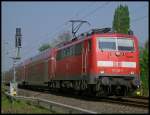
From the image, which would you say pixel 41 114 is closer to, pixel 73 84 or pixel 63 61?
pixel 73 84

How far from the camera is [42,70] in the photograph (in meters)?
40.5

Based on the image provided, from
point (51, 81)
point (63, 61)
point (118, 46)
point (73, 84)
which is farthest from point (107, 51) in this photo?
point (51, 81)

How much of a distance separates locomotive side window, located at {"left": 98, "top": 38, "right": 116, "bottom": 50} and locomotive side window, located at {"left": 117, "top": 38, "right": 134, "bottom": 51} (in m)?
0.31

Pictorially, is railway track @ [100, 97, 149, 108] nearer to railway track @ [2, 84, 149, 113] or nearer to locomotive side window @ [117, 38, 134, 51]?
railway track @ [2, 84, 149, 113]

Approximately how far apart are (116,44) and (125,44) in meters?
0.51

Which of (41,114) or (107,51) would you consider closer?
(41,114)

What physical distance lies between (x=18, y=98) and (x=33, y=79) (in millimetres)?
21484

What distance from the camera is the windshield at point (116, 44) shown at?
77.3 feet

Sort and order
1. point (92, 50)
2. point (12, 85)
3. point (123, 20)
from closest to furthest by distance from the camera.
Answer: point (92, 50)
point (12, 85)
point (123, 20)

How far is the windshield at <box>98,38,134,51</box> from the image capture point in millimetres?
23553

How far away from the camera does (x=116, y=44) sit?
23.7m

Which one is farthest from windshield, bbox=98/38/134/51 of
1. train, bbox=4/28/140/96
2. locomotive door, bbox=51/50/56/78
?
locomotive door, bbox=51/50/56/78

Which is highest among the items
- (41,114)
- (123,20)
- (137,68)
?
(123,20)

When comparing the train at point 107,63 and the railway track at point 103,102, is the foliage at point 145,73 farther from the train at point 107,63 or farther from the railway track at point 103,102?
the train at point 107,63
